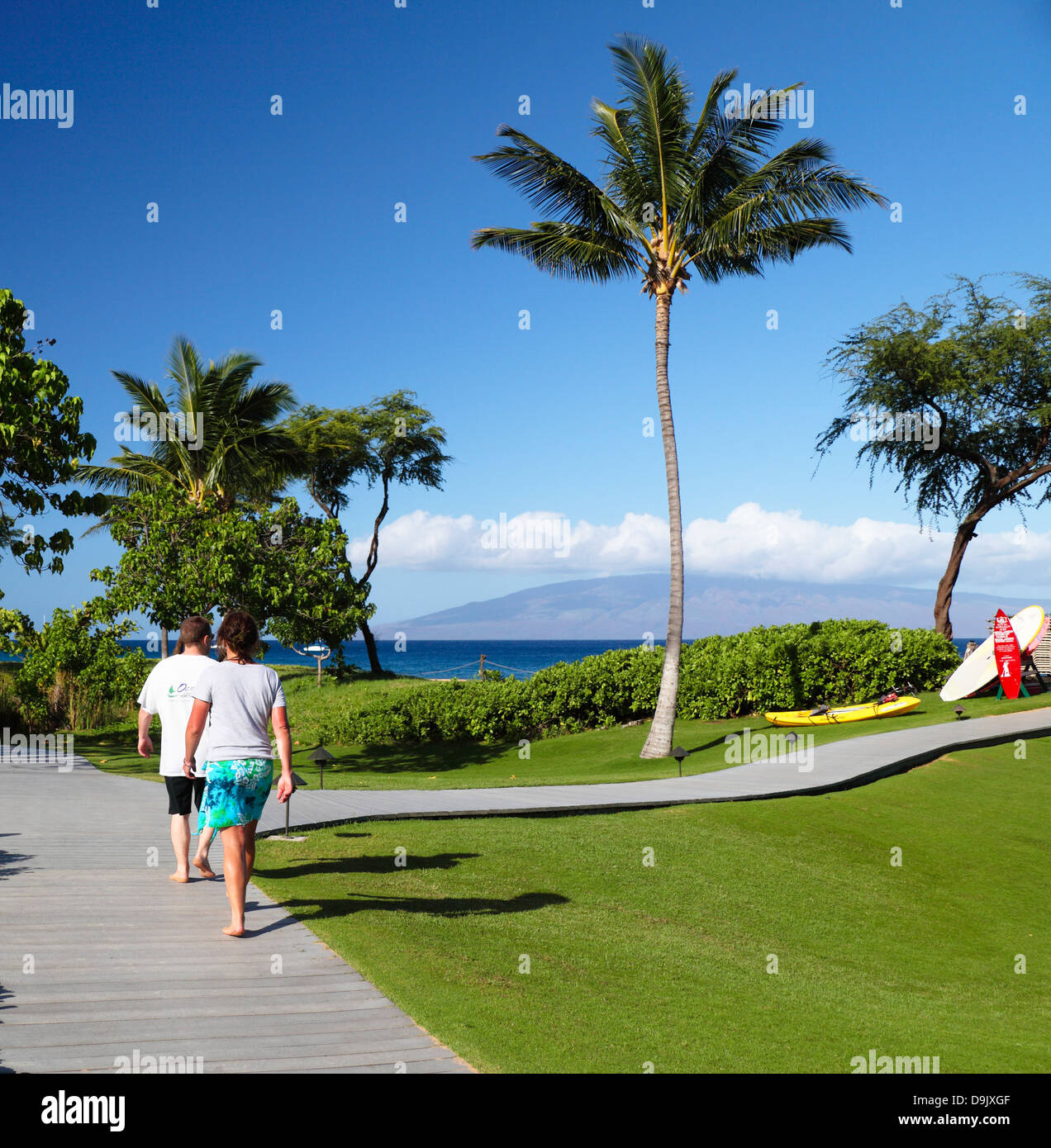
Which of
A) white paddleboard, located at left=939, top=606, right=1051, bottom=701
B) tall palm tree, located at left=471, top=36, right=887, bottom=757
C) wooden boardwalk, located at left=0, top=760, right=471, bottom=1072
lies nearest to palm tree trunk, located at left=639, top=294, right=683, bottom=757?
tall palm tree, located at left=471, top=36, right=887, bottom=757

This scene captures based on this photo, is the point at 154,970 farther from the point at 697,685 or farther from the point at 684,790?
the point at 697,685

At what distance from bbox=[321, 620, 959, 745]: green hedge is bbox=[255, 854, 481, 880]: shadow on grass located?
52.8ft

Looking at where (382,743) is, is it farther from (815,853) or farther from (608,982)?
(608,982)

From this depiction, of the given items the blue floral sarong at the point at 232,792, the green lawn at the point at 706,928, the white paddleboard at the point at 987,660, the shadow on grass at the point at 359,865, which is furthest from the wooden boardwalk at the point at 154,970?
the white paddleboard at the point at 987,660

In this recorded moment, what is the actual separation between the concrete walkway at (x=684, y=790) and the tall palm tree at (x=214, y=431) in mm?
14979

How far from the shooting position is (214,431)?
27.1 meters

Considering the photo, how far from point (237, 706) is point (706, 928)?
4509mm

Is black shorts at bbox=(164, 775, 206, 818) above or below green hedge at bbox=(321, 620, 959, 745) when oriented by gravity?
above

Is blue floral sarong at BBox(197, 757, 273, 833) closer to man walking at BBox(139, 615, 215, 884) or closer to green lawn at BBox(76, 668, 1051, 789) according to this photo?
man walking at BBox(139, 615, 215, 884)

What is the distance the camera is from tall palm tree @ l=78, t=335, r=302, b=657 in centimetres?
2638
